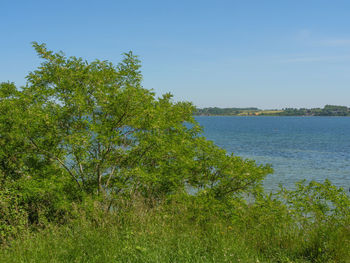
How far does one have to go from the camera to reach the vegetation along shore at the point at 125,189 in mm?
6551

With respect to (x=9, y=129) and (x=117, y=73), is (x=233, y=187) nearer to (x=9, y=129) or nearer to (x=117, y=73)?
(x=117, y=73)

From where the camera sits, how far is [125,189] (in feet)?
33.5

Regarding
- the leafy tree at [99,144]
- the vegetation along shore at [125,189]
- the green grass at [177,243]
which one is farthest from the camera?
the leafy tree at [99,144]

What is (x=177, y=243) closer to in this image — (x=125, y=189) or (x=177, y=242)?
(x=177, y=242)

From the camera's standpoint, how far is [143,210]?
26.3 ft

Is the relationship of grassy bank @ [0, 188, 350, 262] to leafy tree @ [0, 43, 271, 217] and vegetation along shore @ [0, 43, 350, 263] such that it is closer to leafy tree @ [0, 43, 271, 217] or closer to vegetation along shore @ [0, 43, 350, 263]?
vegetation along shore @ [0, 43, 350, 263]

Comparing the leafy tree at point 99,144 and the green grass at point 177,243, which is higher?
the leafy tree at point 99,144

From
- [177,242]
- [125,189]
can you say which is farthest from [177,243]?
[125,189]

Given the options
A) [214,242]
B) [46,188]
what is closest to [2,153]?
[46,188]

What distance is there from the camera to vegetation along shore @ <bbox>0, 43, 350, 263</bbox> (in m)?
6.55

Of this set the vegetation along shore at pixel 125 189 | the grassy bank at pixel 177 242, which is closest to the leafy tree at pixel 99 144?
the vegetation along shore at pixel 125 189

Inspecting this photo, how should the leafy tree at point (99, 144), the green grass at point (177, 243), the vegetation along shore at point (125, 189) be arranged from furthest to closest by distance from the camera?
the leafy tree at point (99, 144) < the vegetation along shore at point (125, 189) < the green grass at point (177, 243)

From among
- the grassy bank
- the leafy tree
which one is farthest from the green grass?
the leafy tree

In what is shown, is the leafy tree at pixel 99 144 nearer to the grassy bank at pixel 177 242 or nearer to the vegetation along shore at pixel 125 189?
the vegetation along shore at pixel 125 189
